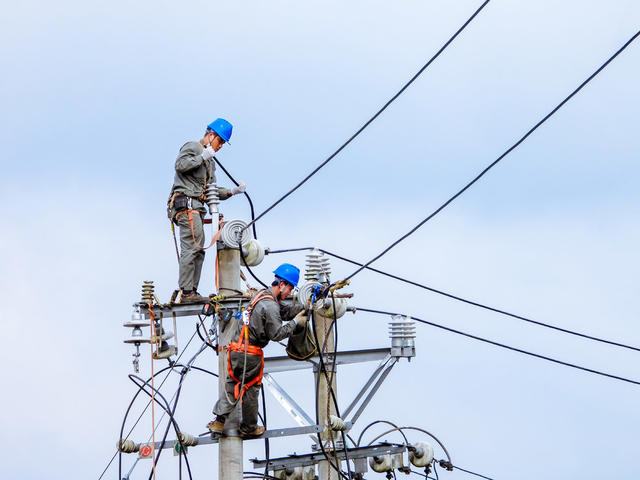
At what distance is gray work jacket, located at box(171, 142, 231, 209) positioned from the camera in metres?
16.9

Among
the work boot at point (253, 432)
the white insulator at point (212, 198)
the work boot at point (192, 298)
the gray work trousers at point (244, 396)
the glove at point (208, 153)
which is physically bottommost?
the work boot at point (253, 432)

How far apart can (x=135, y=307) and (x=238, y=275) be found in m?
1.09

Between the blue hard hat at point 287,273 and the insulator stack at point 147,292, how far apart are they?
1279mm

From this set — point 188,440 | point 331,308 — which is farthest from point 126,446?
point 331,308

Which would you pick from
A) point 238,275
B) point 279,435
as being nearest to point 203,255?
point 238,275

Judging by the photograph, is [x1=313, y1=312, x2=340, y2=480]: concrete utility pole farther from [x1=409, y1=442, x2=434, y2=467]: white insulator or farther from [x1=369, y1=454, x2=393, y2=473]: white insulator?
[x1=409, y1=442, x2=434, y2=467]: white insulator

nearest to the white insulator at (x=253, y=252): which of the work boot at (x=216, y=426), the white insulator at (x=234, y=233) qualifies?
the white insulator at (x=234, y=233)

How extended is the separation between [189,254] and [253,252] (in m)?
0.66

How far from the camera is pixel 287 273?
16.3 metres

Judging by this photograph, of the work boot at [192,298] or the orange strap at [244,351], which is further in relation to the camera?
the work boot at [192,298]

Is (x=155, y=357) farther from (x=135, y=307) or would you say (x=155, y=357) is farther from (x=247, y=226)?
(x=247, y=226)

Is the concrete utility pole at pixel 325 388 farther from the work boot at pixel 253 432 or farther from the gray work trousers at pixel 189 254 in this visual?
the gray work trousers at pixel 189 254

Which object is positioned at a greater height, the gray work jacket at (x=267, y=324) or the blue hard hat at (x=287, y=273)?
the blue hard hat at (x=287, y=273)

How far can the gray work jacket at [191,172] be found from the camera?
55.6ft
